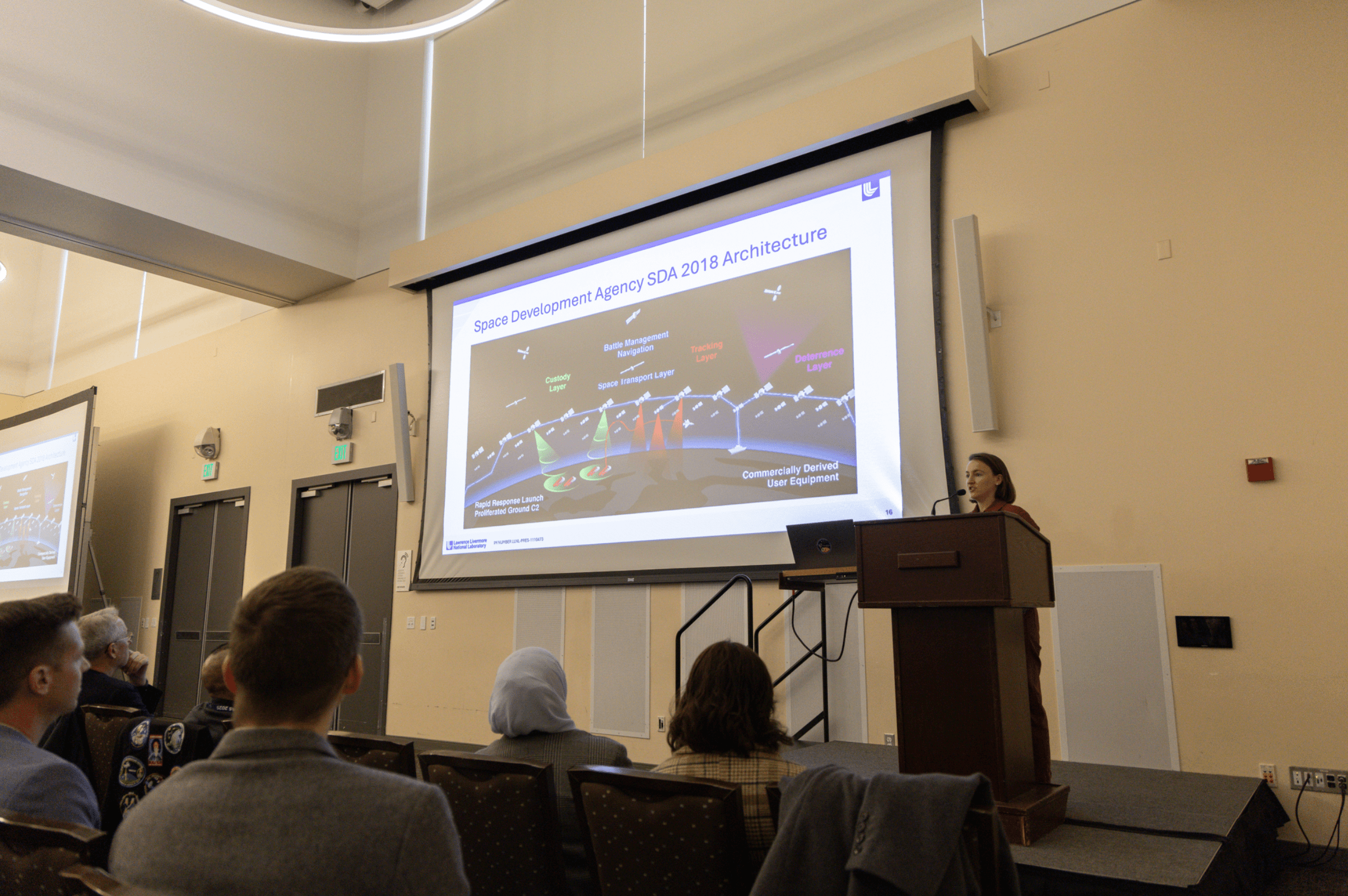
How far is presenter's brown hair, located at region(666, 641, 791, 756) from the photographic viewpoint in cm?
194

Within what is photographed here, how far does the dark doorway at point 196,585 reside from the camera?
780cm

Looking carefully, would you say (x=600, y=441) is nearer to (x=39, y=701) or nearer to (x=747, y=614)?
(x=747, y=614)

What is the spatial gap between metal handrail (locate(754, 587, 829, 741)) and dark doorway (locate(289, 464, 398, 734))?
10.9 feet

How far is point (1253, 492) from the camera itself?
3434 millimetres

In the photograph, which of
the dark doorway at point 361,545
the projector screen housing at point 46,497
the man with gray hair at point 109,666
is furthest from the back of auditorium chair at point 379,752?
the projector screen housing at point 46,497

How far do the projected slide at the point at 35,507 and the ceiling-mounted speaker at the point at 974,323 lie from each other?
8.04 metres

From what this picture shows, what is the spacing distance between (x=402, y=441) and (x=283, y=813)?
5.67 m

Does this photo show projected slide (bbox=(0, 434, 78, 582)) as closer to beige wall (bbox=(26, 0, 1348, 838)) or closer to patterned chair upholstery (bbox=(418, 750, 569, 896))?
beige wall (bbox=(26, 0, 1348, 838))

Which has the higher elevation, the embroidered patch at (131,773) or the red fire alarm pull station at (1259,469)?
the red fire alarm pull station at (1259,469)

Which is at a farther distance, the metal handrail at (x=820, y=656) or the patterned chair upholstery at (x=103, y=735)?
the metal handrail at (x=820, y=656)

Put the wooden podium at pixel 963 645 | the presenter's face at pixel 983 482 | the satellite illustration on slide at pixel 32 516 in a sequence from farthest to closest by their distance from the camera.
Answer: the satellite illustration on slide at pixel 32 516 < the presenter's face at pixel 983 482 < the wooden podium at pixel 963 645

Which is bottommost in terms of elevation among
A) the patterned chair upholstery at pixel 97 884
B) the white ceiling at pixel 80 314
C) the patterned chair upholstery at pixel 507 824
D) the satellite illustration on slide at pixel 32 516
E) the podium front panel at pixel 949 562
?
the patterned chair upholstery at pixel 507 824

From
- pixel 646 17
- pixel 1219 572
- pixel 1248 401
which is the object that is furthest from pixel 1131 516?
pixel 646 17

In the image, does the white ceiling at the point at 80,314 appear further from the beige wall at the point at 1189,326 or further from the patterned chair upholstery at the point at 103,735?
the beige wall at the point at 1189,326
